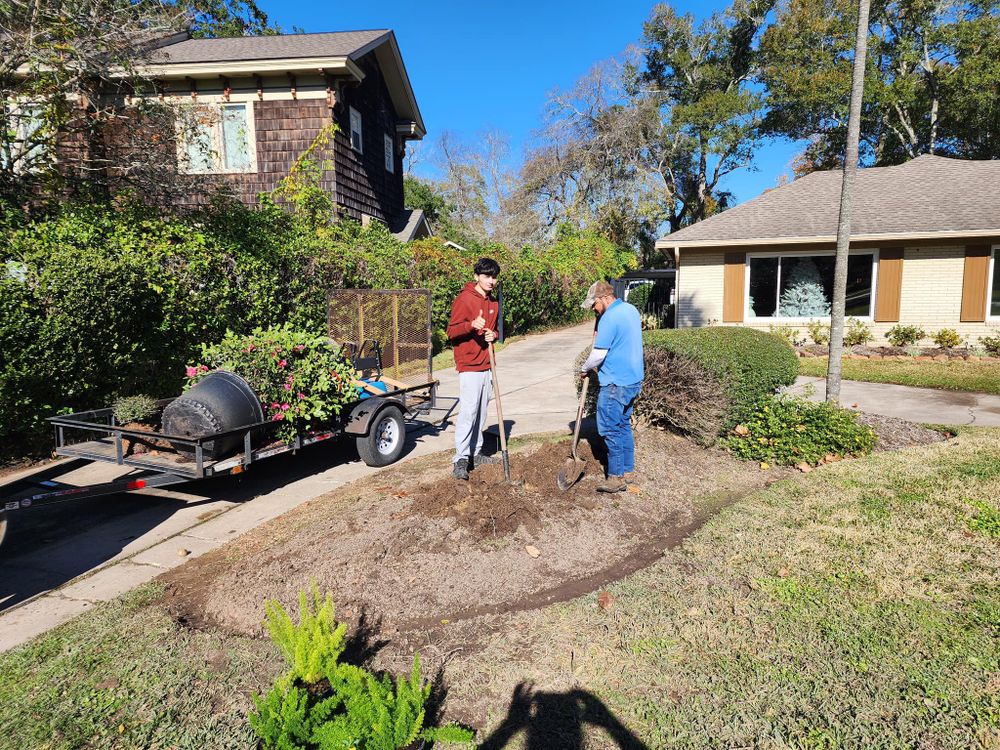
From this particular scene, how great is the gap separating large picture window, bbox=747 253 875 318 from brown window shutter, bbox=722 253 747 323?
0.23 meters

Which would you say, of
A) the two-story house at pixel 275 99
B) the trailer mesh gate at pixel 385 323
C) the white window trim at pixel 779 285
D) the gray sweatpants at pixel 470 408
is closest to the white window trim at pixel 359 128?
the two-story house at pixel 275 99

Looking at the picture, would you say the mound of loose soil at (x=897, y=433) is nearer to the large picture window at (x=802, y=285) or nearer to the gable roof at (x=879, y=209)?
the gable roof at (x=879, y=209)

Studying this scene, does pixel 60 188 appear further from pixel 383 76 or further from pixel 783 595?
pixel 383 76

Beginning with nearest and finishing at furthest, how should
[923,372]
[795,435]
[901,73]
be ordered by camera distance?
1. [795,435]
2. [923,372]
3. [901,73]

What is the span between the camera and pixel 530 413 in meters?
9.45

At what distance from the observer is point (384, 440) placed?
6.92 metres

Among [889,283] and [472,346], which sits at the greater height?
[889,283]

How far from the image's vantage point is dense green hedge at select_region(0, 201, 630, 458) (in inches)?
236

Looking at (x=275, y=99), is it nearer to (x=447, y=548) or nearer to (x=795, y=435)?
(x=795, y=435)

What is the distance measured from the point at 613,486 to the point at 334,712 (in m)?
3.19

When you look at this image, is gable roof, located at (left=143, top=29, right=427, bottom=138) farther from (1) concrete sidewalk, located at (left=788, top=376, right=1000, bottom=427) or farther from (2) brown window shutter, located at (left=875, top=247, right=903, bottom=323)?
(2) brown window shutter, located at (left=875, top=247, right=903, bottom=323)

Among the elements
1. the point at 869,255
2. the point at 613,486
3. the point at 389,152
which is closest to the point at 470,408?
the point at 613,486

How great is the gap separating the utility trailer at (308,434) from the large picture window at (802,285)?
10463mm

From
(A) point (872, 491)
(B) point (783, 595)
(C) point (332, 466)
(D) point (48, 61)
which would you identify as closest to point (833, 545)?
(B) point (783, 595)
